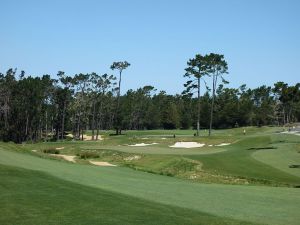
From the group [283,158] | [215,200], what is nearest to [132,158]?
[283,158]

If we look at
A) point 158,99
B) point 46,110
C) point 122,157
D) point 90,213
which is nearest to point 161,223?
point 90,213

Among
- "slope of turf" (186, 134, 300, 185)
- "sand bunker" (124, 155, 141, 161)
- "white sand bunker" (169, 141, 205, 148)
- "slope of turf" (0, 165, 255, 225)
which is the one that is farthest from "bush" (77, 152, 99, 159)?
"slope of turf" (0, 165, 255, 225)

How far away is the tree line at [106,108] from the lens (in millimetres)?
111375

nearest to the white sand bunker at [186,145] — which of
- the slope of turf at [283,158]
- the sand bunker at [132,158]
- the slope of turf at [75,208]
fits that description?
the slope of turf at [283,158]

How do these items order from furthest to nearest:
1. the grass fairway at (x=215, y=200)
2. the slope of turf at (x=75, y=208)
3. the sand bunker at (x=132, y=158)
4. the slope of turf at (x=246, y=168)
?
the sand bunker at (x=132, y=158) → the slope of turf at (x=246, y=168) → the grass fairway at (x=215, y=200) → the slope of turf at (x=75, y=208)

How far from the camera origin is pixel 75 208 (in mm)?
11797

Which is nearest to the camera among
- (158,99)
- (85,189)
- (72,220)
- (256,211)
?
(72,220)

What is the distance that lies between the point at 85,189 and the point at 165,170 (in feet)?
54.7

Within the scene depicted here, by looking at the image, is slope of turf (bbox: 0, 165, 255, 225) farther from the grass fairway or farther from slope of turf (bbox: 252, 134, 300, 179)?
slope of turf (bbox: 252, 134, 300, 179)

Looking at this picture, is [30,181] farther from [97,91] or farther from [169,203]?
[97,91]

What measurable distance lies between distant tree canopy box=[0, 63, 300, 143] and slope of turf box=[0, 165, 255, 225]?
70494 mm

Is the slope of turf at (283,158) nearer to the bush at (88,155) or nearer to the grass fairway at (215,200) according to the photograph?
the grass fairway at (215,200)

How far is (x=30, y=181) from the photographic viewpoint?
15.8 metres

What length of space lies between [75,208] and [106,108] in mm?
145100
